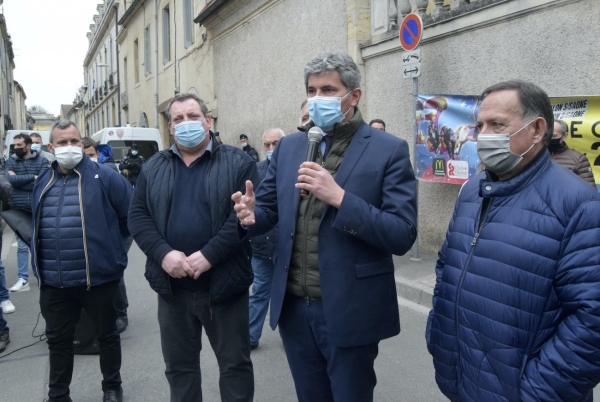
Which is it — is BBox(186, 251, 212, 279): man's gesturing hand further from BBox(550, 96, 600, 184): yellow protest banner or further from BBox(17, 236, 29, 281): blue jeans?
BBox(17, 236, 29, 281): blue jeans

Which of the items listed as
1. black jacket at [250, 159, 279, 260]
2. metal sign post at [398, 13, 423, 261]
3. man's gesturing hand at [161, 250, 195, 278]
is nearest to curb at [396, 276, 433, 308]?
black jacket at [250, 159, 279, 260]

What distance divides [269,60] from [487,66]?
6.98 meters

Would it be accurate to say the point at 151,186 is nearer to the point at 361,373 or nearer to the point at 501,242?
A: the point at 361,373

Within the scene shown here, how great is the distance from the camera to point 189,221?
2.91 metres

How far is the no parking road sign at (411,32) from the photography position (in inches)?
259

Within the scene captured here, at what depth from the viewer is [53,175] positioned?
141 inches

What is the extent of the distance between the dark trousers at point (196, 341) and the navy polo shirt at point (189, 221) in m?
0.07

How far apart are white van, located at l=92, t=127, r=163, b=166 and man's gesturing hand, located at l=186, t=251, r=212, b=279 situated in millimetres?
12580

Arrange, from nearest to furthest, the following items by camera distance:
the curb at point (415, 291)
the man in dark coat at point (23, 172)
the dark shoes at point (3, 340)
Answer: the dark shoes at point (3, 340) < the curb at point (415, 291) < the man in dark coat at point (23, 172)

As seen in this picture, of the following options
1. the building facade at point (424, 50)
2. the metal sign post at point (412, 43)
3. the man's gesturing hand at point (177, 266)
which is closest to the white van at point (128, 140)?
the building facade at point (424, 50)

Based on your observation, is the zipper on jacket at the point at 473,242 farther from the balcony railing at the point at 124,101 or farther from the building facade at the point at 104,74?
the building facade at the point at 104,74

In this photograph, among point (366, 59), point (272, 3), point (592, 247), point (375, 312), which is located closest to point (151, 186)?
point (375, 312)

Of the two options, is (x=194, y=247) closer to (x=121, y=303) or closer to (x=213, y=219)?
(x=213, y=219)

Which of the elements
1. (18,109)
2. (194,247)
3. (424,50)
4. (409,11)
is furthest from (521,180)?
(18,109)
